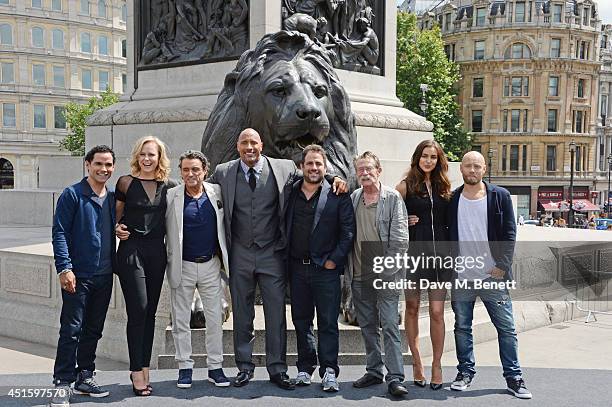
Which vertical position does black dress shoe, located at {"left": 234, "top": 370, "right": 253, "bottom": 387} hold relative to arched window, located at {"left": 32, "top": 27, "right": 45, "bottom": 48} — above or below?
below

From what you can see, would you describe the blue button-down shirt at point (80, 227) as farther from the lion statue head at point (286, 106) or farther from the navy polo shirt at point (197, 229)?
the lion statue head at point (286, 106)

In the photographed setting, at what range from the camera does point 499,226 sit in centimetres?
509

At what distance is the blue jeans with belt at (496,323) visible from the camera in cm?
518

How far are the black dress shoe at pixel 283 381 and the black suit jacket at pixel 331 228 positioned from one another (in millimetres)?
878

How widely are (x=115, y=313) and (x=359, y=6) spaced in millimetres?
6927

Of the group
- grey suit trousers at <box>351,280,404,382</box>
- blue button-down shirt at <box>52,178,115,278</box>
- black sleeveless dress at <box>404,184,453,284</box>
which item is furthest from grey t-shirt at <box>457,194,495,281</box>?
blue button-down shirt at <box>52,178,115,278</box>

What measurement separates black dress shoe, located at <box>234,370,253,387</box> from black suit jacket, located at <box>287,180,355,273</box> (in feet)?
3.18

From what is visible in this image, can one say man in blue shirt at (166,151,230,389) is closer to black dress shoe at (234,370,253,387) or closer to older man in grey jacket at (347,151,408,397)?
black dress shoe at (234,370,253,387)

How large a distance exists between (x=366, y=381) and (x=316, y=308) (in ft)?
2.17

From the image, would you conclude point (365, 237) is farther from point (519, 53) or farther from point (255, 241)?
point (519, 53)

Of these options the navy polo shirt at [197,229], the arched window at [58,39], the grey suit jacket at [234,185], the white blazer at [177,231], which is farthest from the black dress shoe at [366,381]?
the arched window at [58,39]

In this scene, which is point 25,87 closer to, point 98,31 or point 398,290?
point 98,31

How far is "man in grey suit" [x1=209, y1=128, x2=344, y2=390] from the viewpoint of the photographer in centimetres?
506
